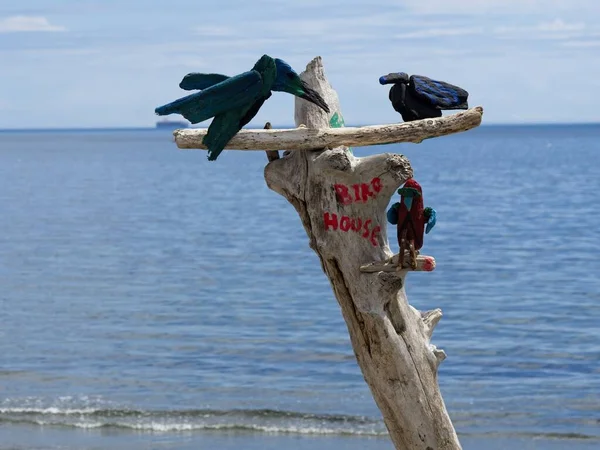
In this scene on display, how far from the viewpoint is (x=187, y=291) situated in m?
25.0

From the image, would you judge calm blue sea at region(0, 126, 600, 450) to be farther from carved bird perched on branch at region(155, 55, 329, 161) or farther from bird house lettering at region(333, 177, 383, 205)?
carved bird perched on branch at region(155, 55, 329, 161)

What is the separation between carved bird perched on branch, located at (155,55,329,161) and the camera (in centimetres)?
740

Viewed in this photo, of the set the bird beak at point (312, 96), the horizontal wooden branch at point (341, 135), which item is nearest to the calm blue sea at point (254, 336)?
the horizontal wooden branch at point (341, 135)

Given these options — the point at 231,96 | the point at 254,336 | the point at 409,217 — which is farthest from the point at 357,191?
the point at 254,336

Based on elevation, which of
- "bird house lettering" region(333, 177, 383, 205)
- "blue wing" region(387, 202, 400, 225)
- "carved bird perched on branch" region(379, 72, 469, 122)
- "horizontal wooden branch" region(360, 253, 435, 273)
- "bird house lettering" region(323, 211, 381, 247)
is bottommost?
"horizontal wooden branch" region(360, 253, 435, 273)

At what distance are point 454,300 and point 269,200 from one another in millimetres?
30501

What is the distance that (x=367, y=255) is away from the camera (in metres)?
7.72

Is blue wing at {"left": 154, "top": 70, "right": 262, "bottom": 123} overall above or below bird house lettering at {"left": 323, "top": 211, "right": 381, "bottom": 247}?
above

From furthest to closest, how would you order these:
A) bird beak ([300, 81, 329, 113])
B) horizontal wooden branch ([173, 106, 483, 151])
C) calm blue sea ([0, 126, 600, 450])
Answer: calm blue sea ([0, 126, 600, 450])
bird beak ([300, 81, 329, 113])
horizontal wooden branch ([173, 106, 483, 151])

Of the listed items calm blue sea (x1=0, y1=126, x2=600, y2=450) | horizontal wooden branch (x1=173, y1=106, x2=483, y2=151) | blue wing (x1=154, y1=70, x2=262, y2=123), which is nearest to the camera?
horizontal wooden branch (x1=173, y1=106, x2=483, y2=151)

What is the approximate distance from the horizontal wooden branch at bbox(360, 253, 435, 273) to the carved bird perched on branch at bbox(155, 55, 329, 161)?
120 centimetres

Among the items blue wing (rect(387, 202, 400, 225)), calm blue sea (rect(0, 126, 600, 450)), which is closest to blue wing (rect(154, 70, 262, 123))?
blue wing (rect(387, 202, 400, 225))

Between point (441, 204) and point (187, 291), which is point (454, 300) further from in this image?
point (441, 204)

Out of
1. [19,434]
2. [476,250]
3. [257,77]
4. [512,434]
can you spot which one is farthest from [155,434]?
[476,250]
